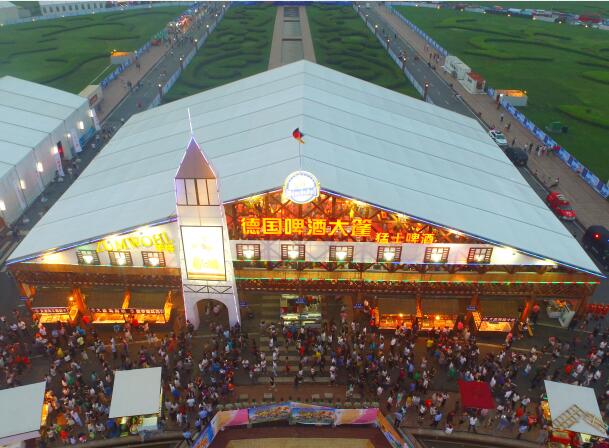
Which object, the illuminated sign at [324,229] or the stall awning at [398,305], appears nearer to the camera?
the illuminated sign at [324,229]

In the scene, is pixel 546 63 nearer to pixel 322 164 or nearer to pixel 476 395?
pixel 322 164

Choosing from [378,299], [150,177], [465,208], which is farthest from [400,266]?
[150,177]

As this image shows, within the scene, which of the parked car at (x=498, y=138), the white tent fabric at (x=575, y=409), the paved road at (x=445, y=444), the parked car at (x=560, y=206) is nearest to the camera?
the white tent fabric at (x=575, y=409)

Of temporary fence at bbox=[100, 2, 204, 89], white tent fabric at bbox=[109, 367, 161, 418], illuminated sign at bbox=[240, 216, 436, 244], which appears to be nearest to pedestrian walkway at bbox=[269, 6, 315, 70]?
temporary fence at bbox=[100, 2, 204, 89]

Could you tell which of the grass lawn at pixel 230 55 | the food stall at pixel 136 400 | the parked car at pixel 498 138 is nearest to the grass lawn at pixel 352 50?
the grass lawn at pixel 230 55

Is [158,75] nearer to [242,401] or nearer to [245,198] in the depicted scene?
[245,198]

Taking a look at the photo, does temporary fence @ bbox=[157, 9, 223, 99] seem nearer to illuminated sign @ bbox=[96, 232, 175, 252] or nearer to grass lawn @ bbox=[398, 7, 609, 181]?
illuminated sign @ bbox=[96, 232, 175, 252]

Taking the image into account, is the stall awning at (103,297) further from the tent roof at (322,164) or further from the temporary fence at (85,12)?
the temporary fence at (85,12)

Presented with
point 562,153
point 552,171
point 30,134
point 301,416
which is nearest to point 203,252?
point 301,416
